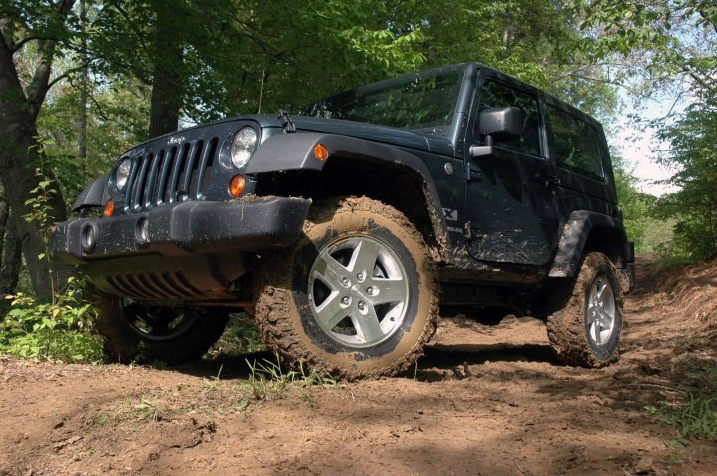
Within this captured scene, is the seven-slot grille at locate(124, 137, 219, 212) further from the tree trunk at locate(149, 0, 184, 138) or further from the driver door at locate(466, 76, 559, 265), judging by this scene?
the tree trunk at locate(149, 0, 184, 138)

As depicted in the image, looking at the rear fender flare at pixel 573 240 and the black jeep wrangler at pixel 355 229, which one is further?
the rear fender flare at pixel 573 240

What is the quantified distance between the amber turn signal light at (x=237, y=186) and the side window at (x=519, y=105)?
6.36 feet

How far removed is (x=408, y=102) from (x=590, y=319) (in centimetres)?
226

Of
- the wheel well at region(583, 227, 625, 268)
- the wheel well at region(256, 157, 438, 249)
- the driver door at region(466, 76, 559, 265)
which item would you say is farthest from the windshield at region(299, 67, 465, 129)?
the wheel well at region(583, 227, 625, 268)

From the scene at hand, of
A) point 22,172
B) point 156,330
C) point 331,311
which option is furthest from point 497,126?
point 22,172

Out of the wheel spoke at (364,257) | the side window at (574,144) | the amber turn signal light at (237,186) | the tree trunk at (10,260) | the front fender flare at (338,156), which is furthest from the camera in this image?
the tree trunk at (10,260)

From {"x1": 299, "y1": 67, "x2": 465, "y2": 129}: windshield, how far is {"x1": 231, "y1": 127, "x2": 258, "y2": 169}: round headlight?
1.43 metres

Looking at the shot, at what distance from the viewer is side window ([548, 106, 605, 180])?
547 centimetres

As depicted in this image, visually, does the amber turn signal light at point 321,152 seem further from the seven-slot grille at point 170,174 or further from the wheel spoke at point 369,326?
the wheel spoke at point 369,326

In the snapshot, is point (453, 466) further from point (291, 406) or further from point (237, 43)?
point (237, 43)

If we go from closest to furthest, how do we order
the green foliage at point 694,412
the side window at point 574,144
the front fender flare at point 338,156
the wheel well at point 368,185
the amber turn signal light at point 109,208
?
the green foliage at point 694,412 → the front fender flare at point 338,156 → the wheel well at point 368,185 → the amber turn signal light at point 109,208 → the side window at point 574,144

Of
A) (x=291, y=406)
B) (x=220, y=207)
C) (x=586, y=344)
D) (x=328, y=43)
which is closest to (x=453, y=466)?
(x=291, y=406)

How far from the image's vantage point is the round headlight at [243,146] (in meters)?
3.44

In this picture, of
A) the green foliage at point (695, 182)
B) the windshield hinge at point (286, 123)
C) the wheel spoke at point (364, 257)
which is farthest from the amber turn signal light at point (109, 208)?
the green foliage at point (695, 182)
